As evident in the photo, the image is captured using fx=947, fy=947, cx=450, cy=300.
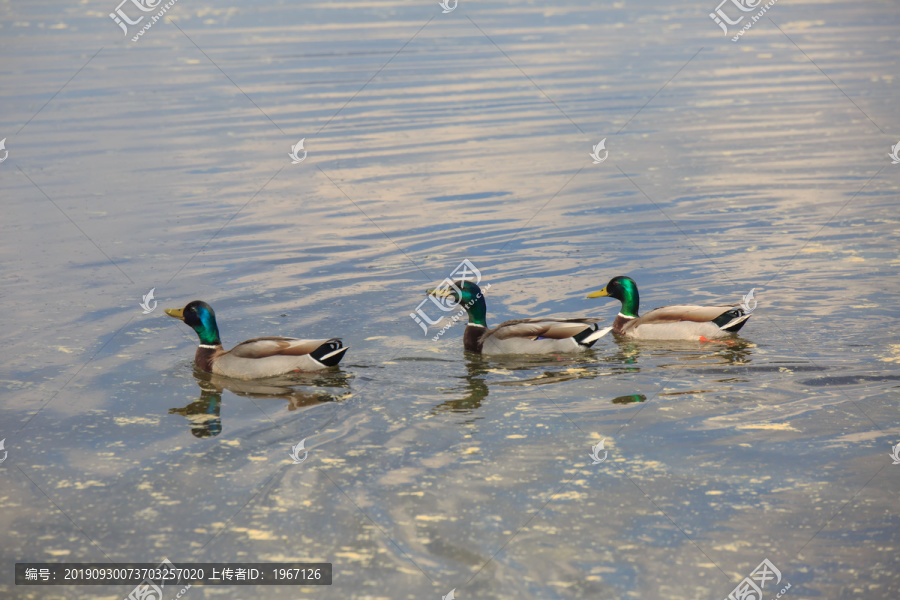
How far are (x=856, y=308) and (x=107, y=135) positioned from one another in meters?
15.6

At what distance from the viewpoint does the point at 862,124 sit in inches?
720

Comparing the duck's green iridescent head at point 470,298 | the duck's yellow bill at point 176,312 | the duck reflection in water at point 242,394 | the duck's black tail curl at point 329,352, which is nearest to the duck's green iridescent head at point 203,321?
the duck's yellow bill at point 176,312

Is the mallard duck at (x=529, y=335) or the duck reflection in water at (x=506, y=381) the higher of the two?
the mallard duck at (x=529, y=335)

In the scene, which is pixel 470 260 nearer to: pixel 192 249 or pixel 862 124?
pixel 192 249

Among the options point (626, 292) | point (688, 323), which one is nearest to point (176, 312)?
point (626, 292)

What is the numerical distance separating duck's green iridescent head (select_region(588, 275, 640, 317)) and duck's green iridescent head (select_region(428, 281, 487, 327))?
1361mm

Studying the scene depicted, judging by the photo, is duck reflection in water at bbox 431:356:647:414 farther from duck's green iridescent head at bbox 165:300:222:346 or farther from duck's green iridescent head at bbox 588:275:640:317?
duck's green iridescent head at bbox 165:300:222:346

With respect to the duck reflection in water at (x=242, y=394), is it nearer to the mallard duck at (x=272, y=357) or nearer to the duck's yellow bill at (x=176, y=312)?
the mallard duck at (x=272, y=357)

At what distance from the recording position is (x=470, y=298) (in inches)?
379

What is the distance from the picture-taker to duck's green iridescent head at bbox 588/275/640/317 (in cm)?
980

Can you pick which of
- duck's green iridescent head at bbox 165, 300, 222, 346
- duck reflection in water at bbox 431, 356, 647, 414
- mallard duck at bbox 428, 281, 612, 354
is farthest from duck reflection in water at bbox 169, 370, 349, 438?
mallard duck at bbox 428, 281, 612, 354

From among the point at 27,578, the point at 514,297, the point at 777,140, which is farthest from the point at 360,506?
the point at 777,140

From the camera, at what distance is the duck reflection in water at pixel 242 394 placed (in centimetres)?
802

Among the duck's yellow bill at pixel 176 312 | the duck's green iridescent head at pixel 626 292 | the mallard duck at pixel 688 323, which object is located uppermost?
the duck's yellow bill at pixel 176 312
